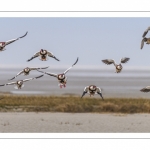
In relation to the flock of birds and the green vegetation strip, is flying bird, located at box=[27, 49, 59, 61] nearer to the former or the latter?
the flock of birds

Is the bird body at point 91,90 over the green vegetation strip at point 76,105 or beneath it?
over

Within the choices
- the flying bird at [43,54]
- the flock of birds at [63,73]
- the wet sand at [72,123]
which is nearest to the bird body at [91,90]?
the flock of birds at [63,73]

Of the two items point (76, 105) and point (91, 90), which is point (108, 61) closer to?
point (91, 90)

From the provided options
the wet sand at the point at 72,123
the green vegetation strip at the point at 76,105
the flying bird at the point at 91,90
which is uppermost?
the flying bird at the point at 91,90

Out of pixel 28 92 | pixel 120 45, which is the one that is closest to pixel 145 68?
pixel 120 45

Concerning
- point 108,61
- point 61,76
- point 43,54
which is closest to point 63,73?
point 61,76

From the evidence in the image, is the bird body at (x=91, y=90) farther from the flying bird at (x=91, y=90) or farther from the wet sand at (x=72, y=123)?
the wet sand at (x=72, y=123)

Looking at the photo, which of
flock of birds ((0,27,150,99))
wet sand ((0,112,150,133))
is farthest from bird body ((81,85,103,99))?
wet sand ((0,112,150,133))
